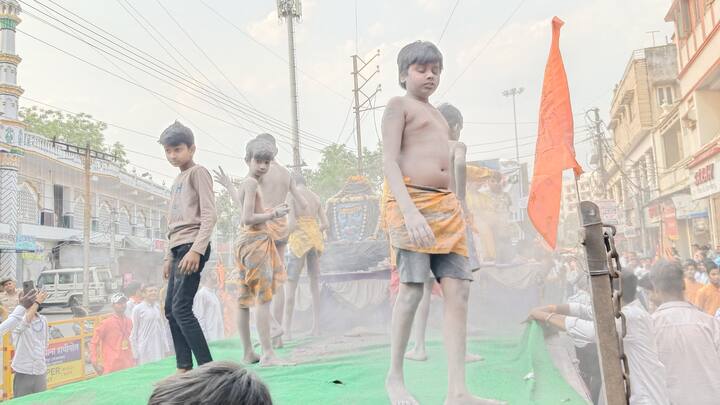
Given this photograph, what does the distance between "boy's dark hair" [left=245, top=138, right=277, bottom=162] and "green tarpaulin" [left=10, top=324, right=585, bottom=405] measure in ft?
5.00

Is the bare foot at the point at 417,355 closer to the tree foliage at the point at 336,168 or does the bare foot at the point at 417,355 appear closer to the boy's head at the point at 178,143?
the boy's head at the point at 178,143

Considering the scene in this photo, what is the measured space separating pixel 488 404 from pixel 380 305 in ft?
16.5

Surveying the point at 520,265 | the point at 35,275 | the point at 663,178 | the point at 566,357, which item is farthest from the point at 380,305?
Answer: the point at 663,178

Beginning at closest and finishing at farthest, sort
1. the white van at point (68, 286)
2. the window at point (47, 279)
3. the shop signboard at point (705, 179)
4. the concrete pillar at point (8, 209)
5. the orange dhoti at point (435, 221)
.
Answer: the orange dhoti at point (435, 221), the shop signboard at point (705, 179), the concrete pillar at point (8, 209), the white van at point (68, 286), the window at point (47, 279)

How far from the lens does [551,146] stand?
2633 mm

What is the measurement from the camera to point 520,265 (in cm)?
705

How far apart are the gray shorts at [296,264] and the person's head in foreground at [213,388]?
4278 mm

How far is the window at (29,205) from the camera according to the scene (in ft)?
82.7

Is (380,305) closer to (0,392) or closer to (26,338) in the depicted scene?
(26,338)

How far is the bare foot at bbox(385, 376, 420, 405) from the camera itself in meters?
2.23

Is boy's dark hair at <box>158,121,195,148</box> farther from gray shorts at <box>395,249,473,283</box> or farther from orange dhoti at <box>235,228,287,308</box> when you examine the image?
gray shorts at <box>395,249,473,283</box>

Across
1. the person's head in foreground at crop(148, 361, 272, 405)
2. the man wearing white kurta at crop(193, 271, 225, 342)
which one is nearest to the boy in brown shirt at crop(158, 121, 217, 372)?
the person's head in foreground at crop(148, 361, 272, 405)

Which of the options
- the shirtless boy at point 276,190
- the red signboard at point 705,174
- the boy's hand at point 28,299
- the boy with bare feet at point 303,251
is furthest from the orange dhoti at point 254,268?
the red signboard at point 705,174

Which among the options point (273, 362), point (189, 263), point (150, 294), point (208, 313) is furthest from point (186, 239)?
point (208, 313)
